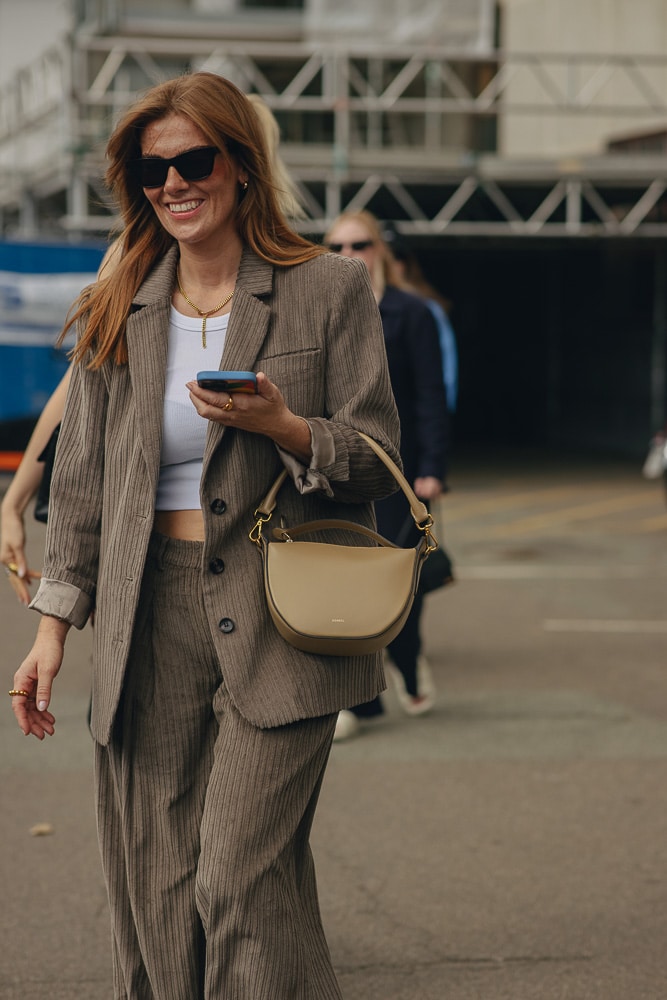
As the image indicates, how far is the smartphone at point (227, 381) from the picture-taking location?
7.48 ft

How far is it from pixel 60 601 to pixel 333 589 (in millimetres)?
520

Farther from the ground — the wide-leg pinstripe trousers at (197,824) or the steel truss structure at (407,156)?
the steel truss structure at (407,156)

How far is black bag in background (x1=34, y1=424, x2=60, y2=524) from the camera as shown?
364cm

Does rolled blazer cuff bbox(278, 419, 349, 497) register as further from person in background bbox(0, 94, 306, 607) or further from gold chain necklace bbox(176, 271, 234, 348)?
person in background bbox(0, 94, 306, 607)

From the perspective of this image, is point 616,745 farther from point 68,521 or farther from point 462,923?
point 68,521

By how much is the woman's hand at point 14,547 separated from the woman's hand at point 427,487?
6.92ft

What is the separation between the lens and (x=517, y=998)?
3.54m

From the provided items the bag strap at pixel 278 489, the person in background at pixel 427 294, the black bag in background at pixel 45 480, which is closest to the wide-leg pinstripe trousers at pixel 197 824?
the bag strap at pixel 278 489

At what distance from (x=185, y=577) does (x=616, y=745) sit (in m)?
3.63

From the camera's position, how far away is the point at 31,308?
12.9 metres

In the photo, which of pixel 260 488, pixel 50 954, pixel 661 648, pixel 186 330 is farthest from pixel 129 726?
pixel 661 648

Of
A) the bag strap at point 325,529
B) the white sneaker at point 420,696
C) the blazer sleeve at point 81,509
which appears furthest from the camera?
the white sneaker at point 420,696

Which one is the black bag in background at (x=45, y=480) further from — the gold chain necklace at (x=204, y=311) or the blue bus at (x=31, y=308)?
the blue bus at (x=31, y=308)

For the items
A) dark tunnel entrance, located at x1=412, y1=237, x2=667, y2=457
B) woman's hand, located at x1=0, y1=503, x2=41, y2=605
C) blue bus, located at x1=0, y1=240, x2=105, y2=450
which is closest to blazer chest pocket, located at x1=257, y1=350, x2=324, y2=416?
woman's hand, located at x1=0, y1=503, x2=41, y2=605
